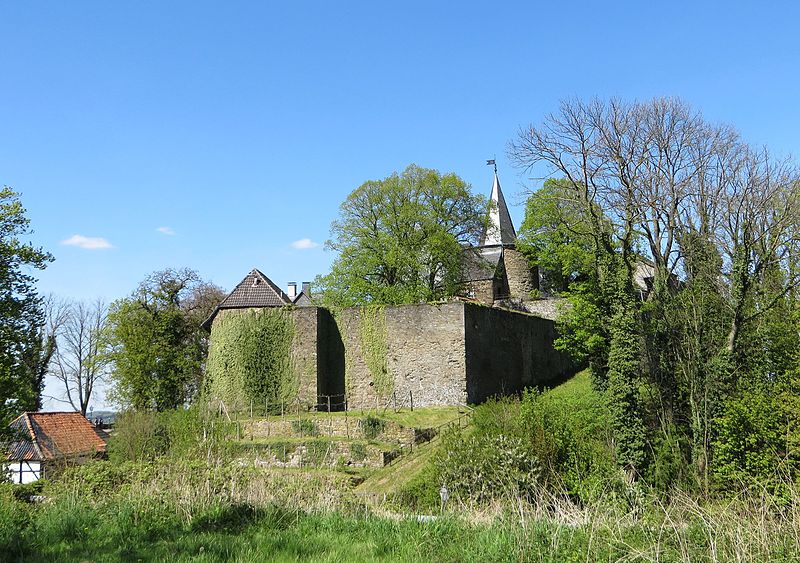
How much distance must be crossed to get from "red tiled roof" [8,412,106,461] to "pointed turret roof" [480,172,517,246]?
72.5 feet

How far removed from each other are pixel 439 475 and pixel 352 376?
13313 millimetres

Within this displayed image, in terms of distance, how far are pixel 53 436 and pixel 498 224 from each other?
998 inches

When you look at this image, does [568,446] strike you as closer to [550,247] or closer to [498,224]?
[550,247]

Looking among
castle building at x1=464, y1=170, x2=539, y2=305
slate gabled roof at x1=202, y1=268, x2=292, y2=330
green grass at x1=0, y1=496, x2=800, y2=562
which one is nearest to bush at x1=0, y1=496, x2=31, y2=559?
green grass at x1=0, y1=496, x2=800, y2=562

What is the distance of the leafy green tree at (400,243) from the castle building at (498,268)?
2434 millimetres

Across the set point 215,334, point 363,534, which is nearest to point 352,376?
point 215,334

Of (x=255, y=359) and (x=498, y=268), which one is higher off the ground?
(x=498, y=268)

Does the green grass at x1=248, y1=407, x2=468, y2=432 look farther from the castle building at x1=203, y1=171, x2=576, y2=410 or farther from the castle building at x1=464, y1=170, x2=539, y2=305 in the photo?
the castle building at x1=464, y1=170, x2=539, y2=305

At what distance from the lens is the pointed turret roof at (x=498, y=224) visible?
1665 inches

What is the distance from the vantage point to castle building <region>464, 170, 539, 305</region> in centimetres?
4019

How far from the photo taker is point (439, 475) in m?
15.4

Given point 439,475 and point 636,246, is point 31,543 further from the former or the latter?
point 636,246

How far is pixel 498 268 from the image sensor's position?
134 feet

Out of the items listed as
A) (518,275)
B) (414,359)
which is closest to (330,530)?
A: (414,359)
